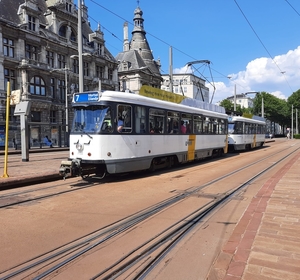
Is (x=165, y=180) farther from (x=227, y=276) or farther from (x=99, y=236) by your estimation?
(x=227, y=276)

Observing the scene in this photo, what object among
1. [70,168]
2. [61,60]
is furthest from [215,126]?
[61,60]

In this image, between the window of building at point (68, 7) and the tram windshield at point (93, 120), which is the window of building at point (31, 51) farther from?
the tram windshield at point (93, 120)

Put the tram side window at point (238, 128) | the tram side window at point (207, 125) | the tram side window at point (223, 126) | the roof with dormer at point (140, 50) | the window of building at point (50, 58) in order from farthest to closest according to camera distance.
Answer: the roof with dormer at point (140, 50)
the window of building at point (50, 58)
the tram side window at point (238, 128)
the tram side window at point (223, 126)
the tram side window at point (207, 125)

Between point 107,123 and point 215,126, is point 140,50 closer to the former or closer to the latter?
point 215,126

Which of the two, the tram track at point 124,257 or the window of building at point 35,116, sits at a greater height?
the window of building at point 35,116

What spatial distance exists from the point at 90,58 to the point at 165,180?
142 feet

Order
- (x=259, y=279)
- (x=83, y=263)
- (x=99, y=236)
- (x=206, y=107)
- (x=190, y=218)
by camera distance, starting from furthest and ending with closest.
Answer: (x=206, y=107), (x=190, y=218), (x=99, y=236), (x=83, y=263), (x=259, y=279)

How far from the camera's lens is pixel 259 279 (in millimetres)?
3059

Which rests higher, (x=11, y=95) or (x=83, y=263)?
(x=11, y=95)

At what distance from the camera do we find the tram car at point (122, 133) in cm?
943

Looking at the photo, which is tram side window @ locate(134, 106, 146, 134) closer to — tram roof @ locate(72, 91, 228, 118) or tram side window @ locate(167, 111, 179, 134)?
tram roof @ locate(72, 91, 228, 118)

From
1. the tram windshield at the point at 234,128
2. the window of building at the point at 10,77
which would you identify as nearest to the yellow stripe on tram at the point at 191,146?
the tram windshield at the point at 234,128

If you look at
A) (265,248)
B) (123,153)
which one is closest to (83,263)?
(265,248)

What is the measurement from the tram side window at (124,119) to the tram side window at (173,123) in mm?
2816
